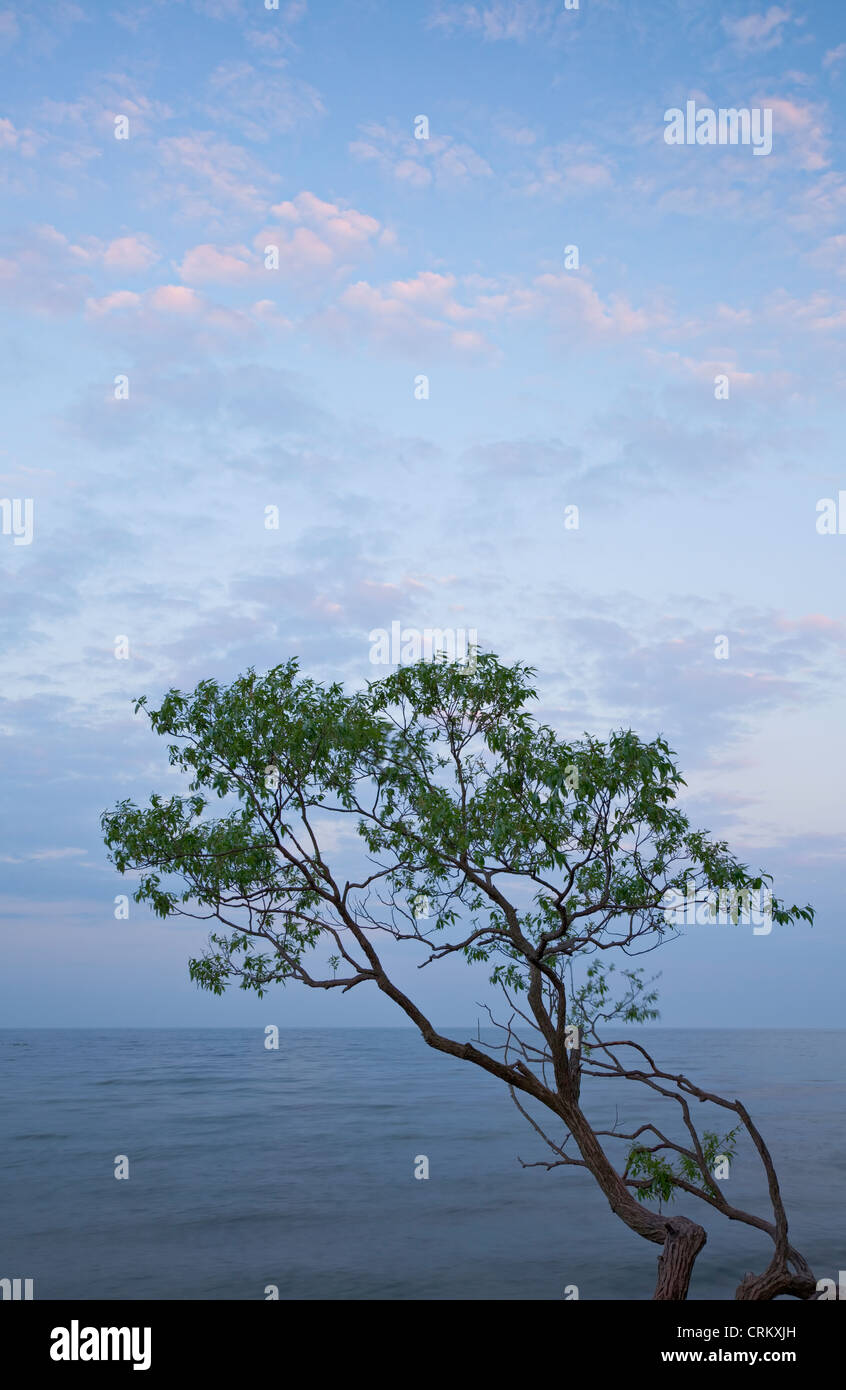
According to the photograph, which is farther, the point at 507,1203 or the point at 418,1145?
the point at 418,1145

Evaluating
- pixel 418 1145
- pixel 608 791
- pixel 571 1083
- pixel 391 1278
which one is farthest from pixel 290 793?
pixel 418 1145

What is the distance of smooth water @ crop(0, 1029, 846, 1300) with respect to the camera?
2683cm

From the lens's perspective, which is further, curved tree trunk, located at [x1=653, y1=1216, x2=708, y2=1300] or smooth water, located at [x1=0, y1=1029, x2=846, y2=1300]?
smooth water, located at [x1=0, y1=1029, x2=846, y2=1300]

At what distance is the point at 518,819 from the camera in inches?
422

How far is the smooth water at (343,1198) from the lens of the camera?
26.8 metres

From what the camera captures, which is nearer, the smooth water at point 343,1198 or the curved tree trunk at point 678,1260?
the curved tree trunk at point 678,1260

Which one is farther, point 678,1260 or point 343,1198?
point 343,1198

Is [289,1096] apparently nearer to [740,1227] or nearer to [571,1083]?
[740,1227]

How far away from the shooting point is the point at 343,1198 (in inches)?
1480

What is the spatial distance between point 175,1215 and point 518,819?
29737mm

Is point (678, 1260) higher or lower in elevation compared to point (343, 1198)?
higher

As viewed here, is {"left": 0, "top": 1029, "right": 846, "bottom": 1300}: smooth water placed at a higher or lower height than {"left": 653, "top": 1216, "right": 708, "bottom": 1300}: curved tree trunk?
lower
